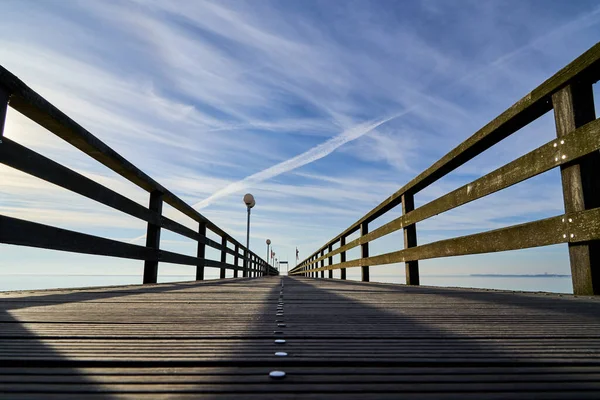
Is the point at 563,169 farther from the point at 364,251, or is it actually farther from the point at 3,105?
the point at 364,251

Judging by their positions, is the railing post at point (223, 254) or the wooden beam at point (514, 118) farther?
the railing post at point (223, 254)

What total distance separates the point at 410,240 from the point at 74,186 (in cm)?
321

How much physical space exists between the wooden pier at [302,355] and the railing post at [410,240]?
7.99 ft

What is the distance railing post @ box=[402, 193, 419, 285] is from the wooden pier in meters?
2.44

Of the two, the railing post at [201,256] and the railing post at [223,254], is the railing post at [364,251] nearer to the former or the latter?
the railing post at [201,256]

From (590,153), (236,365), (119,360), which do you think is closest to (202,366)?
(236,365)

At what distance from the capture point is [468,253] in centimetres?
294

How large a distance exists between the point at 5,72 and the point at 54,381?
6.93 ft

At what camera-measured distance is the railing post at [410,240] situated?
13.7ft

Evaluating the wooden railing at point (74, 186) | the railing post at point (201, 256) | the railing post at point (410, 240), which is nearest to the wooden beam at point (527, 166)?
the railing post at point (410, 240)

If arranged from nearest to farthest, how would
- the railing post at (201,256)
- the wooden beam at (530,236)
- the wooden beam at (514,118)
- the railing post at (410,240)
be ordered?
the wooden beam at (530,236)
the wooden beam at (514,118)
the railing post at (410,240)
the railing post at (201,256)

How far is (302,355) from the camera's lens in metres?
1.00

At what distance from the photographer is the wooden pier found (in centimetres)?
76

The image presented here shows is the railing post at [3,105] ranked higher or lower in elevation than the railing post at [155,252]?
higher
